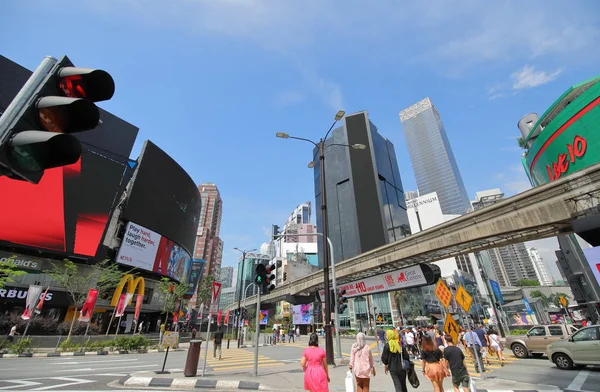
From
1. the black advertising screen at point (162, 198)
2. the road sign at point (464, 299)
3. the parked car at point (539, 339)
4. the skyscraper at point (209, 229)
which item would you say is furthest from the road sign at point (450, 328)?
the skyscraper at point (209, 229)

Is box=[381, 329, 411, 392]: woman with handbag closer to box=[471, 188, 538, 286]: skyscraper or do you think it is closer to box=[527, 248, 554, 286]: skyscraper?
box=[471, 188, 538, 286]: skyscraper

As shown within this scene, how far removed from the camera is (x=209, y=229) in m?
115

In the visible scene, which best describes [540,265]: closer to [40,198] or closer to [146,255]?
[146,255]

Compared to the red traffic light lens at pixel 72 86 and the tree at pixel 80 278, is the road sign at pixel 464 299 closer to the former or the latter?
the red traffic light lens at pixel 72 86

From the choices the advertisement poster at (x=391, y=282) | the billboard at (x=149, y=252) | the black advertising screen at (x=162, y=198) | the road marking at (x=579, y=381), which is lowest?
the road marking at (x=579, y=381)

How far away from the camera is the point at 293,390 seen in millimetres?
7277

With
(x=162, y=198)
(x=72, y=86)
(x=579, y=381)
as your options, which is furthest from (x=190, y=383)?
(x=162, y=198)

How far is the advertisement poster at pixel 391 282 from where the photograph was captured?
53.5 ft

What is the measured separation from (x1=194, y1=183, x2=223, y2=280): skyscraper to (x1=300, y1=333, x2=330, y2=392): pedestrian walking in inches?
4381

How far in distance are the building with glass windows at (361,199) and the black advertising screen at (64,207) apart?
44394 mm

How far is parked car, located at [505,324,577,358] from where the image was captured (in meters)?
14.4

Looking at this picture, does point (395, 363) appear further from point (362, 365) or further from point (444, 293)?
point (444, 293)

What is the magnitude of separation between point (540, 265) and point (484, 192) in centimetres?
8566

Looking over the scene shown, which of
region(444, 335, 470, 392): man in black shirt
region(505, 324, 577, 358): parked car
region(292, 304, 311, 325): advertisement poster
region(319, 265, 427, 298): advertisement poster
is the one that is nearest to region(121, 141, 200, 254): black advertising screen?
region(292, 304, 311, 325): advertisement poster
